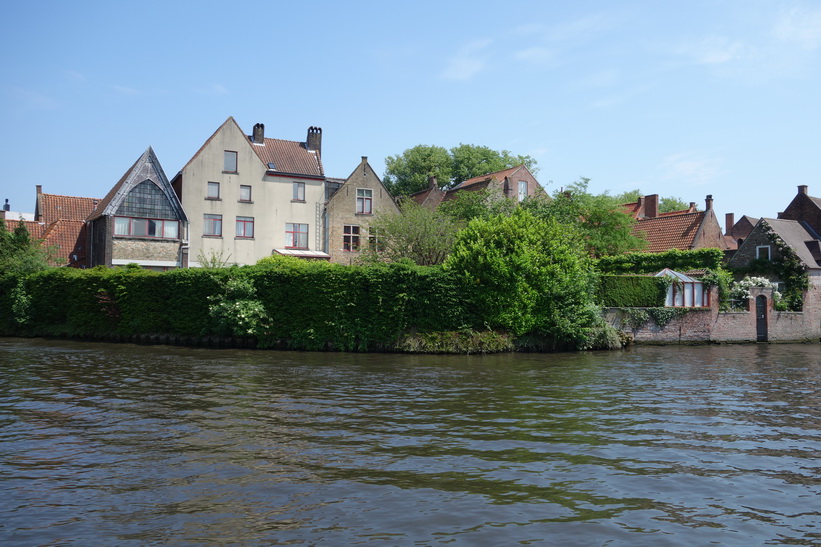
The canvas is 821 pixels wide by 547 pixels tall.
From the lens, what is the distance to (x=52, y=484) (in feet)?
28.6

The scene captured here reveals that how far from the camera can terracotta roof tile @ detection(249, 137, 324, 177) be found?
2061 inches

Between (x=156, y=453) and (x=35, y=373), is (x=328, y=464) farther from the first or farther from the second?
(x=35, y=373)

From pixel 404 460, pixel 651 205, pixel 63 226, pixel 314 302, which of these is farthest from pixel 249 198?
pixel 404 460

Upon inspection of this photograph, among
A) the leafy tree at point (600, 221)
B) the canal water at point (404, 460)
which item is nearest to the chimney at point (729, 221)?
the leafy tree at point (600, 221)

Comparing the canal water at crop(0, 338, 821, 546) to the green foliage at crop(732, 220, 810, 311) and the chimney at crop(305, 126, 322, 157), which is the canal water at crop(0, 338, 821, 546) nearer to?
the green foliage at crop(732, 220, 810, 311)

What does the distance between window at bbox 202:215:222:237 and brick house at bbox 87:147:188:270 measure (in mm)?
1932

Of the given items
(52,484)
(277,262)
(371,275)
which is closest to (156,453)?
(52,484)

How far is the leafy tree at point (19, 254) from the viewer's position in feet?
135

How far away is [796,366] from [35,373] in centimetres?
2613

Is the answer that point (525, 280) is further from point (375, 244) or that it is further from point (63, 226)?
point (63, 226)

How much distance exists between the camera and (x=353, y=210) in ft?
173

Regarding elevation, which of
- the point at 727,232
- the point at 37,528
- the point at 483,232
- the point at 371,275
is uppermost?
the point at 727,232

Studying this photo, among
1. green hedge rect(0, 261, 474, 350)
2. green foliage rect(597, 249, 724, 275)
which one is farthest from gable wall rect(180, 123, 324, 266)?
green foliage rect(597, 249, 724, 275)

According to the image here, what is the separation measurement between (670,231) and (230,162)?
35343 millimetres
